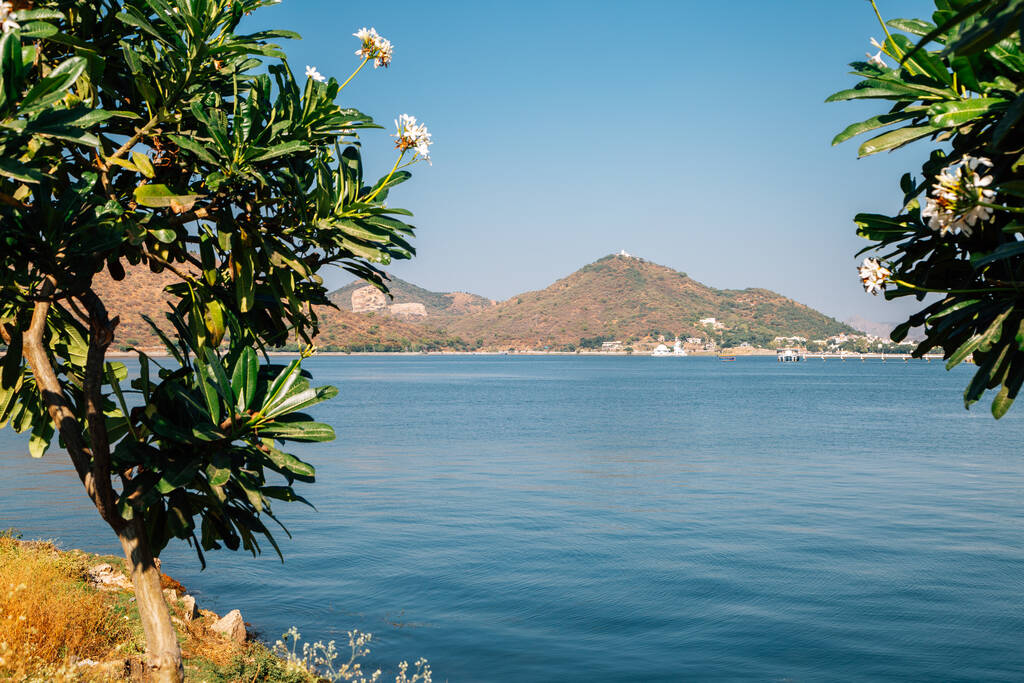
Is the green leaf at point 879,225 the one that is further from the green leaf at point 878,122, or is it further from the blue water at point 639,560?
the blue water at point 639,560

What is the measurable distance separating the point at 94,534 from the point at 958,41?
2096 centimetres

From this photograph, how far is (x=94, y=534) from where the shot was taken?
19.1 meters

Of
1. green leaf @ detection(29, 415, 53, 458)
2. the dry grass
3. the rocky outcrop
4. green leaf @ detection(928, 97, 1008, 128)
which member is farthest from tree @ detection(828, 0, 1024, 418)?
the rocky outcrop

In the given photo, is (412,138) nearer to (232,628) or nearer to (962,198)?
(962,198)

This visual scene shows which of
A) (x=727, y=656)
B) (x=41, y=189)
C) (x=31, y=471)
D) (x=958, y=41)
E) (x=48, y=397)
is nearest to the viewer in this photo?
(x=958, y=41)

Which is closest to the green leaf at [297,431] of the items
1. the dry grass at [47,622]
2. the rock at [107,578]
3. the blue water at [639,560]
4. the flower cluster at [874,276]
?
the flower cluster at [874,276]

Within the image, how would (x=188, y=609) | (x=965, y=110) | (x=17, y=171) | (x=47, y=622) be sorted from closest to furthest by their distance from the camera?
1. (x=17, y=171)
2. (x=965, y=110)
3. (x=47, y=622)
4. (x=188, y=609)

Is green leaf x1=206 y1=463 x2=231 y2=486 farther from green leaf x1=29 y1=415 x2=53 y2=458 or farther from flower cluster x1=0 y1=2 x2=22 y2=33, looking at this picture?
green leaf x1=29 y1=415 x2=53 y2=458

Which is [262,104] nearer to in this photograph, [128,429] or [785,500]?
[128,429]

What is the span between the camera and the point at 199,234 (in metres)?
4.69

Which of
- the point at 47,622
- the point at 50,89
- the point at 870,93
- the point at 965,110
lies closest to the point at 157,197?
the point at 50,89

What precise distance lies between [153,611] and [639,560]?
14.9 m

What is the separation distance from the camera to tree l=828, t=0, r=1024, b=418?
3.62 metres

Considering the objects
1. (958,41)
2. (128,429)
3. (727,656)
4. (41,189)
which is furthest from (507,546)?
(958,41)
